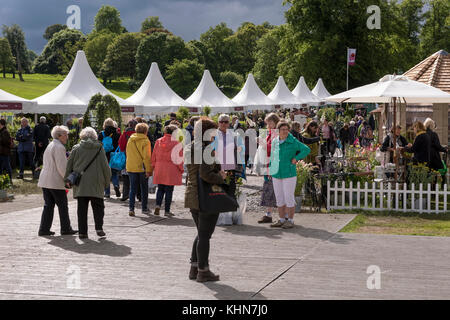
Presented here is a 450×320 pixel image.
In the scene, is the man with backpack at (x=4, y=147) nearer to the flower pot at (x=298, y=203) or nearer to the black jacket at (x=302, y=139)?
the black jacket at (x=302, y=139)

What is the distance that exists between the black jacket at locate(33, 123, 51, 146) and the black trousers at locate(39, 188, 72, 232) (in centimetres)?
937

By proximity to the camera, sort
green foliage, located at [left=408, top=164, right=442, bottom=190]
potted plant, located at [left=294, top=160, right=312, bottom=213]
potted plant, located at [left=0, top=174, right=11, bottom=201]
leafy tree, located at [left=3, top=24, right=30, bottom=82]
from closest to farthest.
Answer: potted plant, located at [left=294, top=160, right=312, bottom=213]
green foliage, located at [left=408, top=164, right=442, bottom=190]
potted plant, located at [left=0, top=174, right=11, bottom=201]
leafy tree, located at [left=3, top=24, right=30, bottom=82]

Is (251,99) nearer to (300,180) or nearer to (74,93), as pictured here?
(74,93)

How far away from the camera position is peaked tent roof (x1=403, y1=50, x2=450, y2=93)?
2008 cm

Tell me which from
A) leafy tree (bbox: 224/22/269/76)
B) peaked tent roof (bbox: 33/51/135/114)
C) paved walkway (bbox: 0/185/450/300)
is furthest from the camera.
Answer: leafy tree (bbox: 224/22/269/76)

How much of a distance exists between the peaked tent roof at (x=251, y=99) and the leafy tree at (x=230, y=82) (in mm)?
61135

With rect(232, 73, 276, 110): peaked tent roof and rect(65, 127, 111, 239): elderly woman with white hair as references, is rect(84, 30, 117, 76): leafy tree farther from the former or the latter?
rect(65, 127, 111, 239): elderly woman with white hair

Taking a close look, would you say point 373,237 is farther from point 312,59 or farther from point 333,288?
point 312,59

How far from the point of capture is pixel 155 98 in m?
28.0

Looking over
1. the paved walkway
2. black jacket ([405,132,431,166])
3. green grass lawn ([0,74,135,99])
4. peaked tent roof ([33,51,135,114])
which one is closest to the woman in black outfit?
black jacket ([405,132,431,166])

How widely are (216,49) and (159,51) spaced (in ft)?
48.3

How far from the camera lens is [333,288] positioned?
21.6 feet

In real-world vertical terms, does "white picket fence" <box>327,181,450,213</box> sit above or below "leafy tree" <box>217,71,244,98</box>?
below

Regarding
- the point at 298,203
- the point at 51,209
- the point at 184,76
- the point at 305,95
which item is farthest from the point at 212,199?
the point at 184,76
